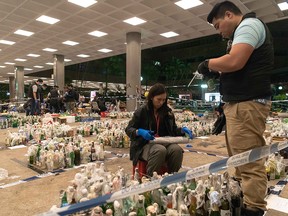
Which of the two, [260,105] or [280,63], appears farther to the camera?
[280,63]

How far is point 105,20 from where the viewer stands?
30.2 feet

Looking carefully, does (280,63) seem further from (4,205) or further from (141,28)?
(4,205)

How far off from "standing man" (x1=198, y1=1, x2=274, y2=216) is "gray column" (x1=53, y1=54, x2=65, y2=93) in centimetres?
1390

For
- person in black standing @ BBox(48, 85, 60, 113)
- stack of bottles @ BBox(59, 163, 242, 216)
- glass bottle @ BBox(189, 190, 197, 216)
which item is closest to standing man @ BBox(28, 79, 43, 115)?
Answer: person in black standing @ BBox(48, 85, 60, 113)

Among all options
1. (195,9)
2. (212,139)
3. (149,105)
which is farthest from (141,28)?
(149,105)

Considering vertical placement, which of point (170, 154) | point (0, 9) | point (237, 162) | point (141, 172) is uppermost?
point (0, 9)

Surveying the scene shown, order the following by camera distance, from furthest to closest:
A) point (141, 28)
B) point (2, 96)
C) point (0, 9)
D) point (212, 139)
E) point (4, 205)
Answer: point (2, 96) < point (141, 28) < point (0, 9) < point (212, 139) < point (4, 205)

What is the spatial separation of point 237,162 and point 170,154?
4.01 feet

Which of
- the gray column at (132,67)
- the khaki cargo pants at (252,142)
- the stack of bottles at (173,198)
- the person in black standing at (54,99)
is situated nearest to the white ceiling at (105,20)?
the gray column at (132,67)

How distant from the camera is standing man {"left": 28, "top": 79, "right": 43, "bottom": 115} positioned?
941cm

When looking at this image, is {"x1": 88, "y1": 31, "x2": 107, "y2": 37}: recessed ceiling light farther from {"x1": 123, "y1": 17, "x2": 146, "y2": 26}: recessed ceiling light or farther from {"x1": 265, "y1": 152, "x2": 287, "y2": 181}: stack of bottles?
{"x1": 265, "y1": 152, "x2": 287, "y2": 181}: stack of bottles

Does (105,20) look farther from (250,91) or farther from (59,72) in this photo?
(250,91)

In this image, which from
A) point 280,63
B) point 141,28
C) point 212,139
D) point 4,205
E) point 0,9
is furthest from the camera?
point 280,63

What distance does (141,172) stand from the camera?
2457 mm
